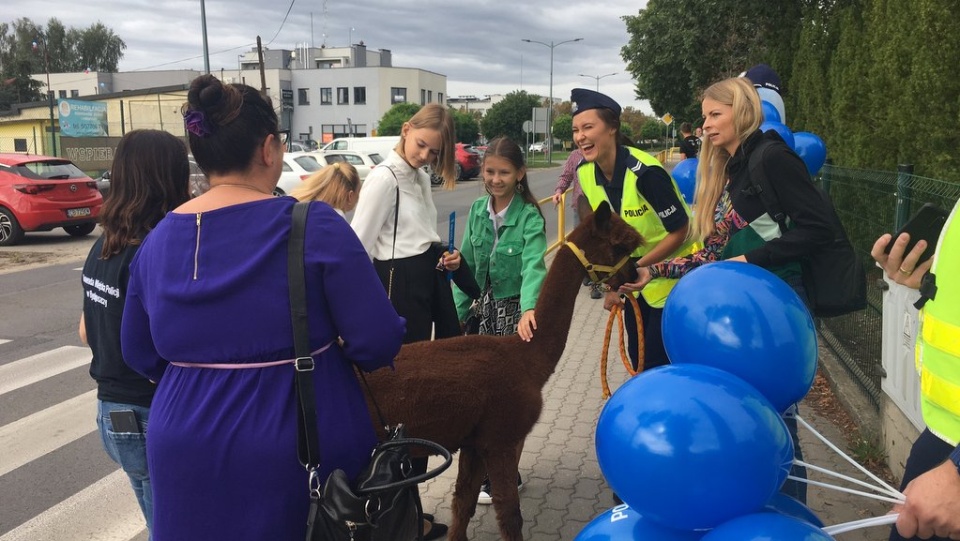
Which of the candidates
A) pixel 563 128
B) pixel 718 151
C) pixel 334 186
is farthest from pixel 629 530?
pixel 563 128

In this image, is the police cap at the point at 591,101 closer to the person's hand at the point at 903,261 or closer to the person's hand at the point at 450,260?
the person's hand at the point at 450,260

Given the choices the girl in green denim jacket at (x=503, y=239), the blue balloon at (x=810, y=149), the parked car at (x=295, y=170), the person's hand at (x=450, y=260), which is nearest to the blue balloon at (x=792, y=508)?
the girl in green denim jacket at (x=503, y=239)

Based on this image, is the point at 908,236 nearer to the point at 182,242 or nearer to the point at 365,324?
the point at 365,324

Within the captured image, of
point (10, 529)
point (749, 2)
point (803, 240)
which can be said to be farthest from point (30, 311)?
point (749, 2)

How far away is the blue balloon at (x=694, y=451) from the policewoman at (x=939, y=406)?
1.01ft

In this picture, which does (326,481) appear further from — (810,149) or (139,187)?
(810,149)

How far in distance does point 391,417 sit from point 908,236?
190 centimetres

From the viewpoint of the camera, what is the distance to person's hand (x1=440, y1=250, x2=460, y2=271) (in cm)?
363

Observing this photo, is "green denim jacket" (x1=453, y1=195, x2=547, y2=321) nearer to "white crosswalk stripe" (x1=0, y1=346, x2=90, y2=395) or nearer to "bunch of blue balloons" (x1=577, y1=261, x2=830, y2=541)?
"bunch of blue balloons" (x1=577, y1=261, x2=830, y2=541)

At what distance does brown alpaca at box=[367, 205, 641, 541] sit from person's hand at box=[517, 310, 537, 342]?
3 cm

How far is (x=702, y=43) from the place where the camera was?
54.7ft

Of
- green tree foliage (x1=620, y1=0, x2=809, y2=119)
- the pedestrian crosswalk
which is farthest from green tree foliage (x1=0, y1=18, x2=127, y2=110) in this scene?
the pedestrian crosswalk

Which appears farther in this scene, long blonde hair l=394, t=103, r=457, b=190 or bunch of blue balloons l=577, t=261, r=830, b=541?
long blonde hair l=394, t=103, r=457, b=190

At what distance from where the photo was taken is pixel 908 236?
2.00 meters
